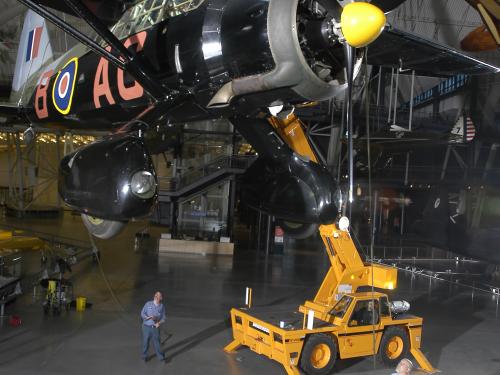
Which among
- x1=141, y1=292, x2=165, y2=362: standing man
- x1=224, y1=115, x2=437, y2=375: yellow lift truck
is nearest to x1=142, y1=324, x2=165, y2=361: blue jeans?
x1=141, y1=292, x2=165, y2=362: standing man

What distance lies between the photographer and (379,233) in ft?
102

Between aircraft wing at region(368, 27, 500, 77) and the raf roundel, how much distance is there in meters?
3.88

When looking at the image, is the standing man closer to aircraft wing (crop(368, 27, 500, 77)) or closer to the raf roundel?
the raf roundel

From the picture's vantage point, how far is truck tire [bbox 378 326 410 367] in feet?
28.4

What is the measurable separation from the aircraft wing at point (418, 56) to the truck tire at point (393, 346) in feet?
13.5

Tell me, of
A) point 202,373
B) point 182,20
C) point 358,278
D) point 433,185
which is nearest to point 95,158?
point 182,20

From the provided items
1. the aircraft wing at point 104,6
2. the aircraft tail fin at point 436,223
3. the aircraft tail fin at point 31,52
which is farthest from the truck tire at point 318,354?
the aircraft tail fin at point 436,223

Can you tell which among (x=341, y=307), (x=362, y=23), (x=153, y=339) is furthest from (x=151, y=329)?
(x=362, y=23)

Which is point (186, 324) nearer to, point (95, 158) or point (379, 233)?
point (95, 158)

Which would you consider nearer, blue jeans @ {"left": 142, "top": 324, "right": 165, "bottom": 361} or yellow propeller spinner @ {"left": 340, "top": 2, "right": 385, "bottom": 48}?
yellow propeller spinner @ {"left": 340, "top": 2, "right": 385, "bottom": 48}

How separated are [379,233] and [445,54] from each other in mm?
25007

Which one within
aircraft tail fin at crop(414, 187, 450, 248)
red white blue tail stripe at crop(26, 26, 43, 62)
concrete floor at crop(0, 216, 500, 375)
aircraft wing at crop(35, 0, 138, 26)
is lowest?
concrete floor at crop(0, 216, 500, 375)

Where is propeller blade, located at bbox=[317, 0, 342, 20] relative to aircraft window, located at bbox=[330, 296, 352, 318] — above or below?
above

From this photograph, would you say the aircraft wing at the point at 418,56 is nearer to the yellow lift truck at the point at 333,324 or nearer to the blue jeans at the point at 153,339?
the yellow lift truck at the point at 333,324
